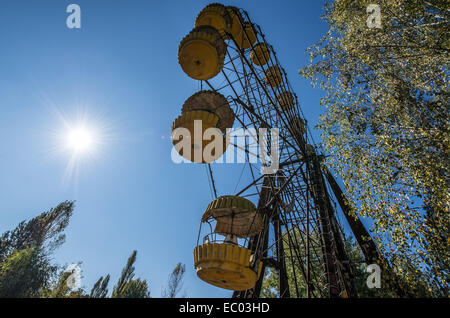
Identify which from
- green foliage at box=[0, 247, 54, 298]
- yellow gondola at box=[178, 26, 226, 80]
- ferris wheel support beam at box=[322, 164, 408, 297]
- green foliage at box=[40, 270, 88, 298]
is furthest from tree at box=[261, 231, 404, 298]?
green foliage at box=[0, 247, 54, 298]

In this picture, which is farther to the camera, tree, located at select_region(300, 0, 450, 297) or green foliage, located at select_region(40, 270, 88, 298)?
green foliage, located at select_region(40, 270, 88, 298)

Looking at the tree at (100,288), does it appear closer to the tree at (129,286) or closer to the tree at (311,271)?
the tree at (129,286)

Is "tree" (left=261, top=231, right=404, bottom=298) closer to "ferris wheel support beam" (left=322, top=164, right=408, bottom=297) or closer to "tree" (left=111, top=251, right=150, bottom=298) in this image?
"ferris wheel support beam" (left=322, top=164, right=408, bottom=297)

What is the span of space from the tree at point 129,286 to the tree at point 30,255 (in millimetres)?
6220

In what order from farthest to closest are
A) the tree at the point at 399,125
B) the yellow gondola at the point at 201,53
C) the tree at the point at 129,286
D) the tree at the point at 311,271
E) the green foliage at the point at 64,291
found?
the tree at the point at 129,286
the green foliage at the point at 64,291
the tree at the point at 311,271
the yellow gondola at the point at 201,53
the tree at the point at 399,125

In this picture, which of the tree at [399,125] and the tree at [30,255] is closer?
the tree at [399,125]

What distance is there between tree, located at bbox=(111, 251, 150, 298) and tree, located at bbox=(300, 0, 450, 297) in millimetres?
24071

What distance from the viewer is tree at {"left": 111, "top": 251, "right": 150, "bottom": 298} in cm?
2194

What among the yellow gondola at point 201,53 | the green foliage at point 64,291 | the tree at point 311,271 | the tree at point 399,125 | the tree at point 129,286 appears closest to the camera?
the tree at point 399,125

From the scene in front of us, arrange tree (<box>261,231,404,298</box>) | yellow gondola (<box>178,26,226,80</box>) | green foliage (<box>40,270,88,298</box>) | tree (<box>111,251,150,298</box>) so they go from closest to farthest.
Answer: yellow gondola (<box>178,26,226,80</box>)
tree (<box>261,231,404,298</box>)
green foliage (<box>40,270,88,298</box>)
tree (<box>111,251,150,298</box>)

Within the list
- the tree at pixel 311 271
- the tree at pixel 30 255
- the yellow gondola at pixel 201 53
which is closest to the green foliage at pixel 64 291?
the tree at pixel 30 255

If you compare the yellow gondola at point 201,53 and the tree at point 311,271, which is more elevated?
the yellow gondola at point 201,53

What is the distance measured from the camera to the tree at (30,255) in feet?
62.4

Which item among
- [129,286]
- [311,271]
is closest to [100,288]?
[129,286]
